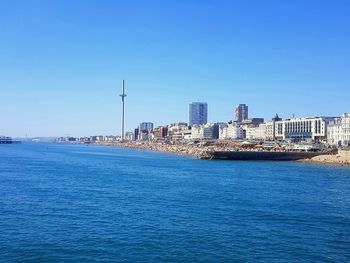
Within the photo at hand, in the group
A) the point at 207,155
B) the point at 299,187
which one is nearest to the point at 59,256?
the point at 299,187

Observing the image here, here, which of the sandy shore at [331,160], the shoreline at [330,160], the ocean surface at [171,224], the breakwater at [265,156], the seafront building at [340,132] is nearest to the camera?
the ocean surface at [171,224]

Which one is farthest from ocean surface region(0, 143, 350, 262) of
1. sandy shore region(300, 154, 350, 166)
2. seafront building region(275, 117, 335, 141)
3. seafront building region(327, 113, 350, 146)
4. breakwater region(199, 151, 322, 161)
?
seafront building region(275, 117, 335, 141)

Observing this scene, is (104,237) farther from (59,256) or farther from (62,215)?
(62,215)

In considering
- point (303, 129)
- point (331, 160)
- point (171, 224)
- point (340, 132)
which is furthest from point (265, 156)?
point (171, 224)

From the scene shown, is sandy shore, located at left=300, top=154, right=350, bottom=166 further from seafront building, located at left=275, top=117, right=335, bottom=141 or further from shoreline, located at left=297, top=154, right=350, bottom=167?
seafront building, located at left=275, top=117, right=335, bottom=141

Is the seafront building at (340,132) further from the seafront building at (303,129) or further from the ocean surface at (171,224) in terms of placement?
the ocean surface at (171,224)

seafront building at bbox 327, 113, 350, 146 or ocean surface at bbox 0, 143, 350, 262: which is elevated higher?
seafront building at bbox 327, 113, 350, 146

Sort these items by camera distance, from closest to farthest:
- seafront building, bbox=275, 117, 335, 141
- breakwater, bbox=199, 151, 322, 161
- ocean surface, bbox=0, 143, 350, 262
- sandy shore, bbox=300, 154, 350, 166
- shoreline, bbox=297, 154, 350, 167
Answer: ocean surface, bbox=0, 143, 350, 262, shoreline, bbox=297, 154, 350, 167, sandy shore, bbox=300, 154, 350, 166, breakwater, bbox=199, 151, 322, 161, seafront building, bbox=275, 117, 335, 141

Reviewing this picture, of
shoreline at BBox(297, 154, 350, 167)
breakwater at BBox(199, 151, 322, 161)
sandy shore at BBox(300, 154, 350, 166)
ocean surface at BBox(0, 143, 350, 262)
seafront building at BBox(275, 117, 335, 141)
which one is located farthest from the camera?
seafront building at BBox(275, 117, 335, 141)

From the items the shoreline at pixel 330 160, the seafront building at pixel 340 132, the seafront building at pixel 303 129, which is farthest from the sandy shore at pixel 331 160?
the seafront building at pixel 303 129

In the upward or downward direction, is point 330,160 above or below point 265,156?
below

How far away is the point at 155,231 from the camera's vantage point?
20422 mm

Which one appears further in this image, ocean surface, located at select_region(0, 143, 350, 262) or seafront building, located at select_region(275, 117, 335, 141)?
seafront building, located at select_region(275, 117, 335, 141)

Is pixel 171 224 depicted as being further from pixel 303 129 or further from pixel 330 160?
pixel 303 129
